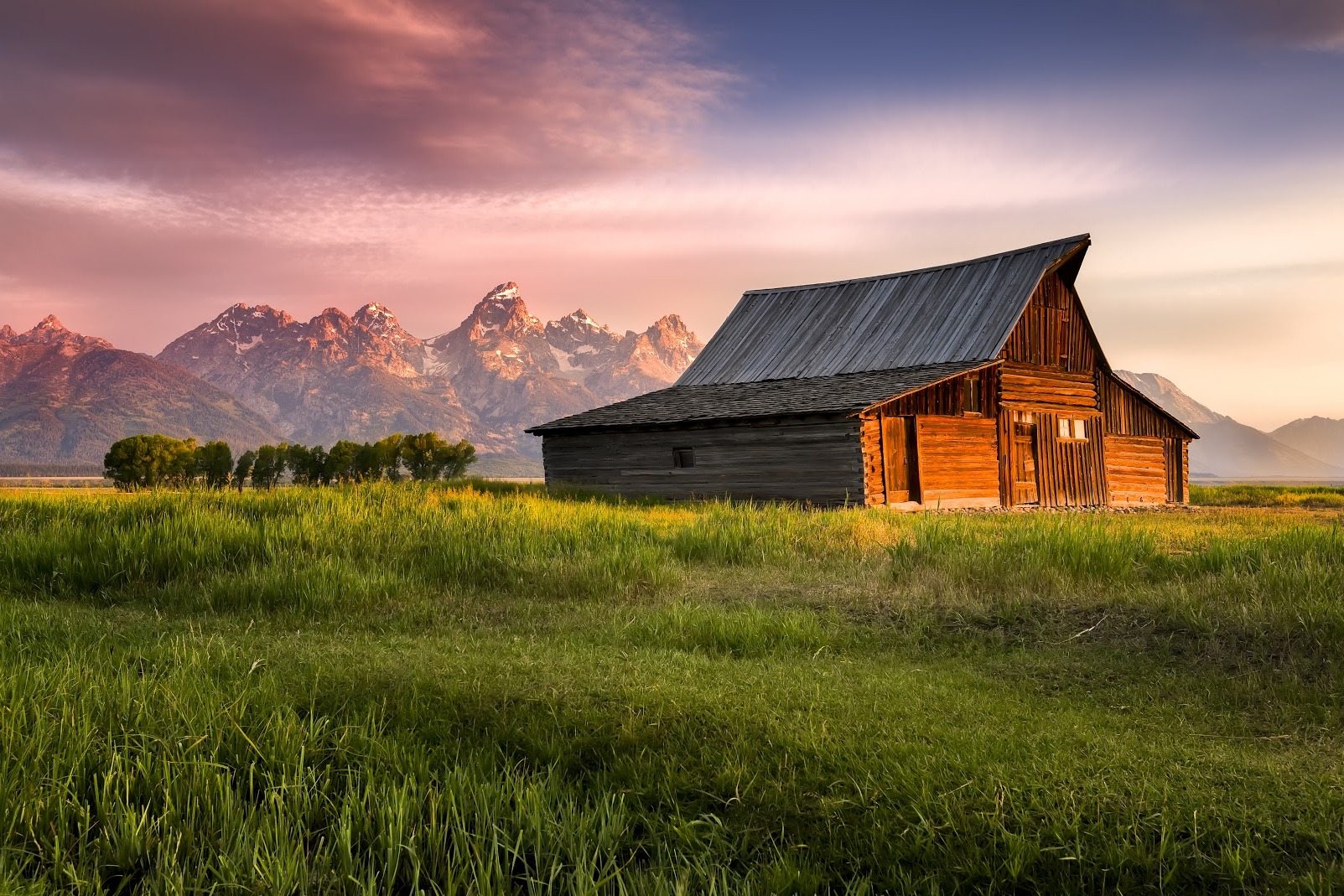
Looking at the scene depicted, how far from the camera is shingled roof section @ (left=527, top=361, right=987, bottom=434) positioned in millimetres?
26984

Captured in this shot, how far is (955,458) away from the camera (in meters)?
29.3

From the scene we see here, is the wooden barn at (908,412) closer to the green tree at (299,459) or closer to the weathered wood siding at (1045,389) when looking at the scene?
the weathered wood siding at (1045,389)

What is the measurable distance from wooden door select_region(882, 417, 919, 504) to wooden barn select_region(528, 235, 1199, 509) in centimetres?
5

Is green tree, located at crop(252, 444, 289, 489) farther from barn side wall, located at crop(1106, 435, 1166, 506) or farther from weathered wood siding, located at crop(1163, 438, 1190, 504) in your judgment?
weathered wood siding, located at crop(1163, 438, 1190, 504)

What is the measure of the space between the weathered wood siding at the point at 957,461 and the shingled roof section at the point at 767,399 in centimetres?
170

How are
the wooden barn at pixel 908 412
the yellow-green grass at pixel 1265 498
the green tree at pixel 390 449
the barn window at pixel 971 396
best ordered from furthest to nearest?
the green tree at pixel 390 449, the yellow-green grass at pixel 1265 498, the barn window at pixel 971 396, the wooden barn at pixel 908 412

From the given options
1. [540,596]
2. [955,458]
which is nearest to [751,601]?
[540,596]

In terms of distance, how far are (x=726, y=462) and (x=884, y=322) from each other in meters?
9.78

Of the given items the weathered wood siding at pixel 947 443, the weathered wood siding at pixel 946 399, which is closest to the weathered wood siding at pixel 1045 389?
the weathered wood siding at pixel 946 399

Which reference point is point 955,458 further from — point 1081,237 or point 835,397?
point 1081,237

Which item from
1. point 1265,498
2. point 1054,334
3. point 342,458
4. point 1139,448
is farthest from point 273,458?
point 1265,498

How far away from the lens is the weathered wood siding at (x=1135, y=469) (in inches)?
1389

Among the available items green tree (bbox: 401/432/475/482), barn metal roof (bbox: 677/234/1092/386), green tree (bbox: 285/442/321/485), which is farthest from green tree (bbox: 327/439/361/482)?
barn metal roof (bbox: 677/234/1092/386)

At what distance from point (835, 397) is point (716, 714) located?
22243 mm
